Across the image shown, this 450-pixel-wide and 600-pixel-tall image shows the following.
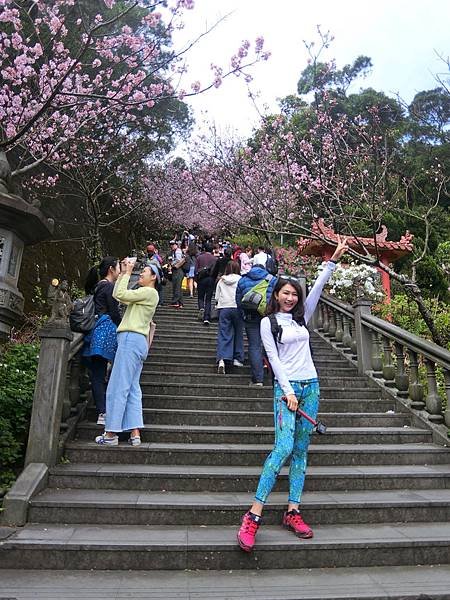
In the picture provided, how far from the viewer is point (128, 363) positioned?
450 cm

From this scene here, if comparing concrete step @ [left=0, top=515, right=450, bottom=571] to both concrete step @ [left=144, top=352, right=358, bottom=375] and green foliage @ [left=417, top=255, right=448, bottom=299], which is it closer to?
concrete step @ [left=144, top=352, right=358, bottom=375]

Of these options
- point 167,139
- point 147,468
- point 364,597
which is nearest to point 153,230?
point 167,139

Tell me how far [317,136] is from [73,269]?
27.1 ft

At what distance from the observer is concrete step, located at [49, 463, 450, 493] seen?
4016mm

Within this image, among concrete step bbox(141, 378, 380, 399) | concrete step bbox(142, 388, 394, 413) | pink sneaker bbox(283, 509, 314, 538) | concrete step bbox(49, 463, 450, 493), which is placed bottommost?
pink sneaker bbox(283, 509, 314, 538)

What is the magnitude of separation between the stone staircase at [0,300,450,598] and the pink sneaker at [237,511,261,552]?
121 millimetres

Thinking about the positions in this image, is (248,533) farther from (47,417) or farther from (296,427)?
(47,417)

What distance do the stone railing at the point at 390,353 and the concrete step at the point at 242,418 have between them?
1.22 feet

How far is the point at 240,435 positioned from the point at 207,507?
4.29 ft

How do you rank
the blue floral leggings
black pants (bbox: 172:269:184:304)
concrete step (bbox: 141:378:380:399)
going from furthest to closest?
black pants (bbox: 172:269:184:304) → concrete step (bbox: 141:378:380:399) → the blue floral leggings

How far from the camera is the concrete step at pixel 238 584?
284cm

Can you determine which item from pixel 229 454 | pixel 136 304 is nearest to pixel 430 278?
pixel 229 454

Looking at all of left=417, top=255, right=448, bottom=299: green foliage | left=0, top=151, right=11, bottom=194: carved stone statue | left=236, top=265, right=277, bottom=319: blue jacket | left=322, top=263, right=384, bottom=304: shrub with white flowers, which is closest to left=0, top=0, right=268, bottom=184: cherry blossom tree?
left=0, top=151, right=11, bottom=194: carved stone statue

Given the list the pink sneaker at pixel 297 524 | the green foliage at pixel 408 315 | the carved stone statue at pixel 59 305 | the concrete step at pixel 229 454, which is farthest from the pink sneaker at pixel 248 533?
the green foliage at pixel 408 315
